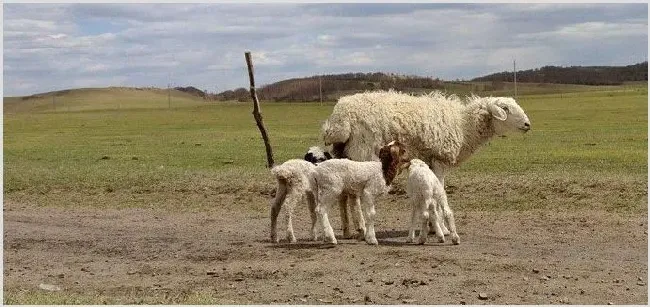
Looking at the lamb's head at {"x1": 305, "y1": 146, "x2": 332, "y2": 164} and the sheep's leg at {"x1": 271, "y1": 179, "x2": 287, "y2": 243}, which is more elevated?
the lamb's head at {"x1": 305, "y1": 146, "x2": 332, "y2": 164}

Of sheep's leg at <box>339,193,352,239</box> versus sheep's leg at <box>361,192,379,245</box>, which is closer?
sheep's leg at <box>361,192,379,245</box>

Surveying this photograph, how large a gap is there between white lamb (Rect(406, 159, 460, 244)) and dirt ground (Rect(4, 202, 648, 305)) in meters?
0.21

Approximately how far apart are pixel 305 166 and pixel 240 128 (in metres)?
35.4

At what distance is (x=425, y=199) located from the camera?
11.4 metres

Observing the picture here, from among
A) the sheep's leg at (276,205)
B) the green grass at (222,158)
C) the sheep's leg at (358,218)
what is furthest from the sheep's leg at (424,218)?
the green grass at (222,158)

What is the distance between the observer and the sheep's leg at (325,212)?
1130 cm

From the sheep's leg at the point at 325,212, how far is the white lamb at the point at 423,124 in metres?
1.38

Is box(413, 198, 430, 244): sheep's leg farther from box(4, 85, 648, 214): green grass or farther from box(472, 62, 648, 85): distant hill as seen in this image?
box(472, 62, 648, 85): distant hill

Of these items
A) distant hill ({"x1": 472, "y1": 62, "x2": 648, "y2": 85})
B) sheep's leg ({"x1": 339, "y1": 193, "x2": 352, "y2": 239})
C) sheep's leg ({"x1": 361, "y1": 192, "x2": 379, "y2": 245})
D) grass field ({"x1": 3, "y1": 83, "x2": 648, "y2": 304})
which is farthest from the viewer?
distant hill ({"x1": 472, "y1": 62, "x2": 648, "y2": 85})

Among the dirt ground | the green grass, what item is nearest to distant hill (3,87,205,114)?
the green grass

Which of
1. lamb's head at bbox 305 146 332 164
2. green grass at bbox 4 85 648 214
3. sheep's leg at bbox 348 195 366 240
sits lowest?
green grass at bbox 4 85 648 214

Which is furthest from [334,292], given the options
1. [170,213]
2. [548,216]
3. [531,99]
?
[531,99]

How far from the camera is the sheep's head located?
537 inches

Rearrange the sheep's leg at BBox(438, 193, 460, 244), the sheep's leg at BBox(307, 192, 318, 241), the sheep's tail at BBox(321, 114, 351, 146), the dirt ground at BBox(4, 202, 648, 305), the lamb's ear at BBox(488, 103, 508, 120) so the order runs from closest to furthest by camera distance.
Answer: the dirt ground at BBox(4, 202, 648, 305), the sheep's leg at BBox(438, 193, 460, 244), the sheep's leg at BBox(307, 192, 318, 241), the sheep's tail at BBox(321, 114, 351, 146), the lamb's ear at BBox(488, 103, 508, 120)
